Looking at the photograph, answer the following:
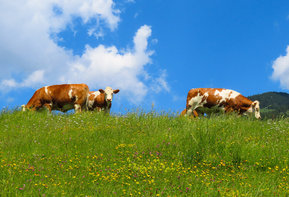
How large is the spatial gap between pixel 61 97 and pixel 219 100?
9.24 m

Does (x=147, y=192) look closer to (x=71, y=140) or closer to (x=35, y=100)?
(x=71, y=140)

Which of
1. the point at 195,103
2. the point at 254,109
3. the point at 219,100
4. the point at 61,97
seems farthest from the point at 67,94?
the point at 254,109

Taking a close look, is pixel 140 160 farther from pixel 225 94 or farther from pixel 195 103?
pixel 225 94

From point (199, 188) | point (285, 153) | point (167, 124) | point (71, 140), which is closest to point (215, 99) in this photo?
point (167, 124)

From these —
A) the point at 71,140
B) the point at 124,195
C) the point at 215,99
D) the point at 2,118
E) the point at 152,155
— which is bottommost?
the point at 124,195

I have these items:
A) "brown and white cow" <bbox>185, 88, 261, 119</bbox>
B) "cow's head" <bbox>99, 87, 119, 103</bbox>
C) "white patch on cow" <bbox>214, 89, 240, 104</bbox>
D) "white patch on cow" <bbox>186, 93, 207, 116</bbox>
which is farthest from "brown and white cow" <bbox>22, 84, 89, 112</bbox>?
"white patch on cow" <bbox>214, 89, 240, 104</bbox>

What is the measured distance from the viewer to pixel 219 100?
17391 millimetres

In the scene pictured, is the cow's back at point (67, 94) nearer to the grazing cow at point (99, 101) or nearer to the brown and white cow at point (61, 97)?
the brown and white cow at point (61, 97)

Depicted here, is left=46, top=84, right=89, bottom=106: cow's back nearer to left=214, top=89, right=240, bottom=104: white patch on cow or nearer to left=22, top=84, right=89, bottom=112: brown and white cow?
left=22, top=84, right=89, bottom=112: brown and white cow

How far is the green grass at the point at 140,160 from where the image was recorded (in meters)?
5.86

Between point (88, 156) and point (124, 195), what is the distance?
2117mm

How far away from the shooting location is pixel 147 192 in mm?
5621

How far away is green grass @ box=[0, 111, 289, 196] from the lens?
231 inches

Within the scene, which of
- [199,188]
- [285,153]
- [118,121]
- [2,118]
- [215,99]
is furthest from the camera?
[215,99]
